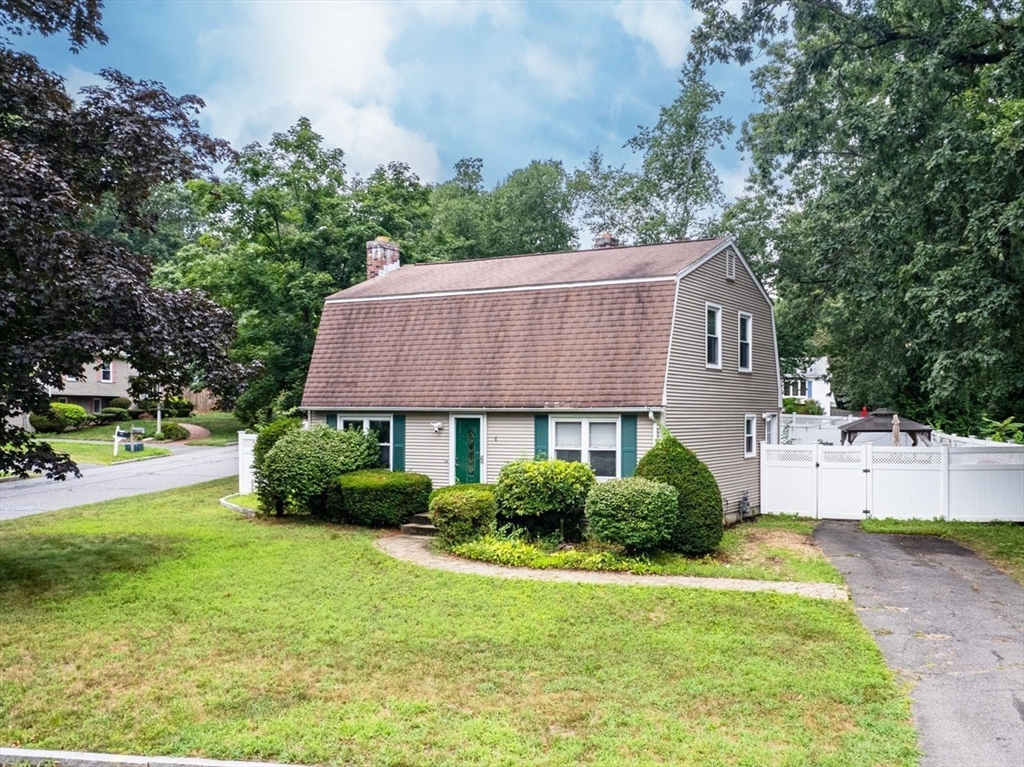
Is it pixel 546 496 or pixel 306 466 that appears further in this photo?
pixel 306 466

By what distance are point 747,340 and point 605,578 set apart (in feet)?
31.9

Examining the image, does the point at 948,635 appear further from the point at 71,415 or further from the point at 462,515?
the point at 71,415

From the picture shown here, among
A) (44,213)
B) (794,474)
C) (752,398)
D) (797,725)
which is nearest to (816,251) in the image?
(752,398)

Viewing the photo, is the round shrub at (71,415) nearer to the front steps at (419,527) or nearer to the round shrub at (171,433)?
the round shrub at (171,433)

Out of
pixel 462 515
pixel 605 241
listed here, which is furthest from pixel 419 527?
pixel 605 241

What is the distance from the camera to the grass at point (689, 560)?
448 inches

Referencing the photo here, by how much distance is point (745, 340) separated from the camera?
18750mm

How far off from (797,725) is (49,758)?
5.55 meters

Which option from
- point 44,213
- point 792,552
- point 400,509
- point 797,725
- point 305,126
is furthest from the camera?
point 305,126

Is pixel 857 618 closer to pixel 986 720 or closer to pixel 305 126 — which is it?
pixel 986 720

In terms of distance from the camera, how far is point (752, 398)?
18.8 metres

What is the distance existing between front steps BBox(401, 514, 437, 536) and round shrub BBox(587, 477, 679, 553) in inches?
162

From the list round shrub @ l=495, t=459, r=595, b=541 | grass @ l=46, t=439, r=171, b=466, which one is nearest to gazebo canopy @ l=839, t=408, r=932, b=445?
round shrub @ l=495, t=459, r=595, b=541

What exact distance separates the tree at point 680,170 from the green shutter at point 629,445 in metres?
21.0
